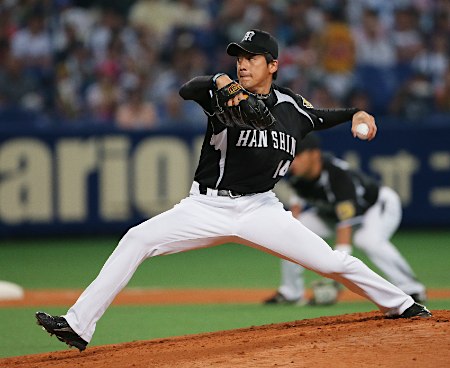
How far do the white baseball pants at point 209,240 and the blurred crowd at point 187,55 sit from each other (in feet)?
24.9

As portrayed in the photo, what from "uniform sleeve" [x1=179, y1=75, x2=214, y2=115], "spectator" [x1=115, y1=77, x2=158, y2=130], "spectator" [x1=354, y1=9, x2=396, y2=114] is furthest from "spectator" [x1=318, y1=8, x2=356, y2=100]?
"uniform sleeve" [x1=179, y1=75, x2=214, y2=115]

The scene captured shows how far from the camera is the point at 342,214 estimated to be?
8.88m

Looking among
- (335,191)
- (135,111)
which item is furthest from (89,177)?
(335,191)

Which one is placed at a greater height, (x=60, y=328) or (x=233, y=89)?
(x=233, y=89)

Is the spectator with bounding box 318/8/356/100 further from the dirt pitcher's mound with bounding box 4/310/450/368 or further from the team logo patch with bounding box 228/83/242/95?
the team logo patch with bounding box 228/83/242/95

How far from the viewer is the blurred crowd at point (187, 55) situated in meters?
13.6

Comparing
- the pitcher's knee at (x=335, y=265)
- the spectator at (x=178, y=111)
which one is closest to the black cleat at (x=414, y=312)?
the pitcher's knee at (x=335, y=265)

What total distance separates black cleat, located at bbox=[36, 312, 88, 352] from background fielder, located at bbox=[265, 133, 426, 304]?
3338 mm

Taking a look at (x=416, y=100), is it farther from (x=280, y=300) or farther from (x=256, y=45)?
(x=256, y=45)

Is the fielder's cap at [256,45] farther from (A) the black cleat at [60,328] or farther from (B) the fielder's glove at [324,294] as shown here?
(B) the fielder's glove at [324,294]

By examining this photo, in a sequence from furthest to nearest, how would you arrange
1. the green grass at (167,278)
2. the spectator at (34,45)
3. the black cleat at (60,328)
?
the spectator at (34,45)
the green grass at (167,278)
the black cleat at (60,328)

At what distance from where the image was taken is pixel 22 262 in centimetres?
1205

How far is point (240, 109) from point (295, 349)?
58.5 inches

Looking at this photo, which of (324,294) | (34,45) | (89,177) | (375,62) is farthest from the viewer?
(375,62)
